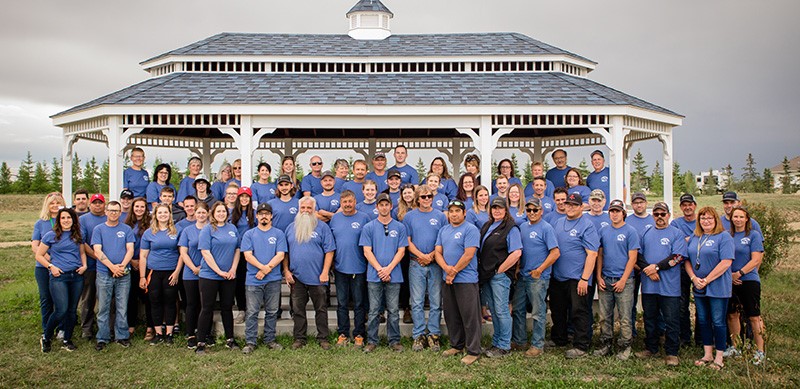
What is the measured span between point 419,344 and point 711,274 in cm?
366

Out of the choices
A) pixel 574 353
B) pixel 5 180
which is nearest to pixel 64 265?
pixel 574 353

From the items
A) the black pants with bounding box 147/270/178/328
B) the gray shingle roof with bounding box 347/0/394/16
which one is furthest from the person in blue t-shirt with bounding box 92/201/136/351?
the gray shingle roof with bounding box 347/0/394/16

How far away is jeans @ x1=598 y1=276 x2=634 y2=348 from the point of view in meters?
7.57

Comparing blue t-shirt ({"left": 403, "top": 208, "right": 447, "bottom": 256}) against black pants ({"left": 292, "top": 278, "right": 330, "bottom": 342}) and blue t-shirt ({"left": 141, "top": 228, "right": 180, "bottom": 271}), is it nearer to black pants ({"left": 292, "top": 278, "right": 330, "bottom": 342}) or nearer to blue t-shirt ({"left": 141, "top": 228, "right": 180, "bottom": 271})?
black pants ({"left": 292, "top": 278, "right": 330, "bottom": 342})

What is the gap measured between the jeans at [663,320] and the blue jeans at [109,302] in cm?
687

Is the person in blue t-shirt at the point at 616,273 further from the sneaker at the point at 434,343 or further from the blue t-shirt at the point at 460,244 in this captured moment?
the sneaker at the point at 434,343

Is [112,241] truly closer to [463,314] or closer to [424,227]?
[424,227]

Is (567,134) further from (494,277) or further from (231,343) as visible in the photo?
(231,343)

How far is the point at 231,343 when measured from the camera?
803cm

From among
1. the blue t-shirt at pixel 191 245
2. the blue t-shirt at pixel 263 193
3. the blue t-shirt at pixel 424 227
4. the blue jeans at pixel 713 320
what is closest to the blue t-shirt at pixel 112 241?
the blue t-shirt at pixel 191 245

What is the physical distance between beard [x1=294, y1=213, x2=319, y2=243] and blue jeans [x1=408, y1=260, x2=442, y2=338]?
4.52ft

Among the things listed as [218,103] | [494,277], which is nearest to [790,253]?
[494,277]

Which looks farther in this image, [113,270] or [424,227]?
[113,270]

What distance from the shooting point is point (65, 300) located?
8.12 meters
